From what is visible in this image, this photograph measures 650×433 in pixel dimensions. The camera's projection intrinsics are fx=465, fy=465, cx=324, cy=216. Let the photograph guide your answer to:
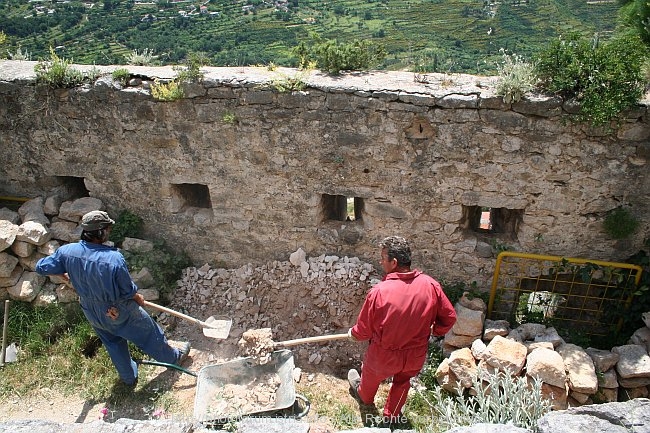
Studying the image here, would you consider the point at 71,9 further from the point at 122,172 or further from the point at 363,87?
the point at 363,87

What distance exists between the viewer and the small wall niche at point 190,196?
5865mm

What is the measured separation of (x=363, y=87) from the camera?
4.61m

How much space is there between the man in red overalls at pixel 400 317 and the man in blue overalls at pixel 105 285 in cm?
208

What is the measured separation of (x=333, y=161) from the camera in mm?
5020

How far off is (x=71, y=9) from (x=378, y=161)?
68.4ft

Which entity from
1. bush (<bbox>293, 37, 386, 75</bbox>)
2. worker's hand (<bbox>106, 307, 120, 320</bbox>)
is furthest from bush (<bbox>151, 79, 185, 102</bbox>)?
worker's hand (<bbox>106, 307, 120, 320</bbox>)

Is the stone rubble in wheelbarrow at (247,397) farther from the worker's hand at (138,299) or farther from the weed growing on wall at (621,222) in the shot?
the weed growing on wall at (621,222)

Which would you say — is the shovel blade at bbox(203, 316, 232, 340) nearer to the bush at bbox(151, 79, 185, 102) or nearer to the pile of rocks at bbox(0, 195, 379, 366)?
the pile of rocks at bbox(0, 195, 379, 366)

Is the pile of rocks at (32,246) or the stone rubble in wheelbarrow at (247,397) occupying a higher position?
the pile of rocks at (32,246)

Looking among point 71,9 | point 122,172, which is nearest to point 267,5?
point 71,9

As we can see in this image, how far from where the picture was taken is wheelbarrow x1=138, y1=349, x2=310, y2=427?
420 centimetres

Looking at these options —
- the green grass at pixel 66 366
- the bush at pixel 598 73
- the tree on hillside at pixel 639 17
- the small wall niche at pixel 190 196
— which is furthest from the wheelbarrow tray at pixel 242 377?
the tree on hillside at pixel 639 17

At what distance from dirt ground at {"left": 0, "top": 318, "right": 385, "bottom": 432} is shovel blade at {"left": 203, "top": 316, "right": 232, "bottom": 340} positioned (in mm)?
307

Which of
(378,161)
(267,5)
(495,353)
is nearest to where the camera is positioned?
(495,353)
